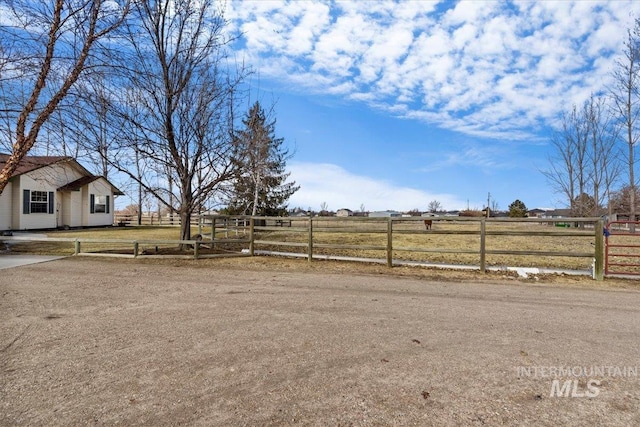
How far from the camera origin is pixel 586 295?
20.3ft

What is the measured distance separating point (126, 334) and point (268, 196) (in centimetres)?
2517

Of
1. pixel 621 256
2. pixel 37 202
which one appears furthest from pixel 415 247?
pixel 37 202

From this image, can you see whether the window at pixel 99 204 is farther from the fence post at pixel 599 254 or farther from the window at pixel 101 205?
the fence post at pixel 599 254

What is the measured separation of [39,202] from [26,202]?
0.86m

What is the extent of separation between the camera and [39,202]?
69.3 ft

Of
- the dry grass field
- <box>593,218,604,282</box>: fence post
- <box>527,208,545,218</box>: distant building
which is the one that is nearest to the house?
the dry grass field

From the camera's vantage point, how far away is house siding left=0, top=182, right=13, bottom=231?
62.7 feet

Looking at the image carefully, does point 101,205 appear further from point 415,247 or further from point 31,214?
point 415,247

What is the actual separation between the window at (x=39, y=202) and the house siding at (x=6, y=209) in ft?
3.61

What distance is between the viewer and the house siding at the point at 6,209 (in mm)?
19109

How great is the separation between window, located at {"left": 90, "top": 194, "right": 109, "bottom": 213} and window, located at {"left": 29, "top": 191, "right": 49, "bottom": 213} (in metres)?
3.64

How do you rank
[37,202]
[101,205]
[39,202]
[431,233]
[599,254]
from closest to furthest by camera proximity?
[599,254]
[431,233]
[37,202]
[39,202]
[101,205]

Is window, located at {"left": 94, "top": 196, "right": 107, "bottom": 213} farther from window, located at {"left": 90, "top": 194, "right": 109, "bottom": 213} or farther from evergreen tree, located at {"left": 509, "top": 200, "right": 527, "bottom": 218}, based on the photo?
evergreen tree, located at {"left": 509, "top": 200, "right": 527, "bottom": 218}

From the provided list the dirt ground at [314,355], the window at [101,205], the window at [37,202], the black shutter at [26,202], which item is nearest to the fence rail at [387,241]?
the dirt ground at [314,355]
